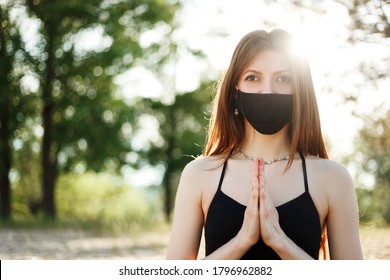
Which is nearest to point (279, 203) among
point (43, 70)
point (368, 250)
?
point (368, 250)

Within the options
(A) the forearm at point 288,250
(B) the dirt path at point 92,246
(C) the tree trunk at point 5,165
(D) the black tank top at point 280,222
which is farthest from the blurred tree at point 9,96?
(A) the forearm at point 288,250

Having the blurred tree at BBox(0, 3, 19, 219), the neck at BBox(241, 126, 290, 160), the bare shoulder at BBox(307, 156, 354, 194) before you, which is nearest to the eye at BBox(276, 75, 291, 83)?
the neck at BBox(241, 126, 290, 160)

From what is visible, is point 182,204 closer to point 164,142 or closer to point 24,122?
point 24,122

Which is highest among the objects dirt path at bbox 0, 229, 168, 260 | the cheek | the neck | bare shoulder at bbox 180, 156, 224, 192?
the cheek

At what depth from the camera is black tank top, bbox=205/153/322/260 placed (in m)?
2.63

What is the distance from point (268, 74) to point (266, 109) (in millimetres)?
192

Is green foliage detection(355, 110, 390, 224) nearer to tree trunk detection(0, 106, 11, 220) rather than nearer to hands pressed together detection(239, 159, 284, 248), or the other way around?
tree trunk detection(0, 106, 11, 220)

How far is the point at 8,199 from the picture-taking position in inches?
672

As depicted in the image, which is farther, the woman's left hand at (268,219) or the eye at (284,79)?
the eye at (284,79)

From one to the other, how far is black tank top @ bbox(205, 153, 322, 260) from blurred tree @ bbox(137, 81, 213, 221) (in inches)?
743

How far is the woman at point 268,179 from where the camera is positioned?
104 inches

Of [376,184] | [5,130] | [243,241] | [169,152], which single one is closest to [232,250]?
[243,241]

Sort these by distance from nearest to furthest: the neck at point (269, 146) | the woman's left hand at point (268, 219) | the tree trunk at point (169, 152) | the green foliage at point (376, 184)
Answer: the woman's left hand at point (268, 219), the neck at point (269, 146), the green foliage at point (376, 184), the tree trunk at point (169, 152)

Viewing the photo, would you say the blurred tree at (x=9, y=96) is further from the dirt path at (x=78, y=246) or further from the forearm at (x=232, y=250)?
the forearm at (x=232, y=250)
